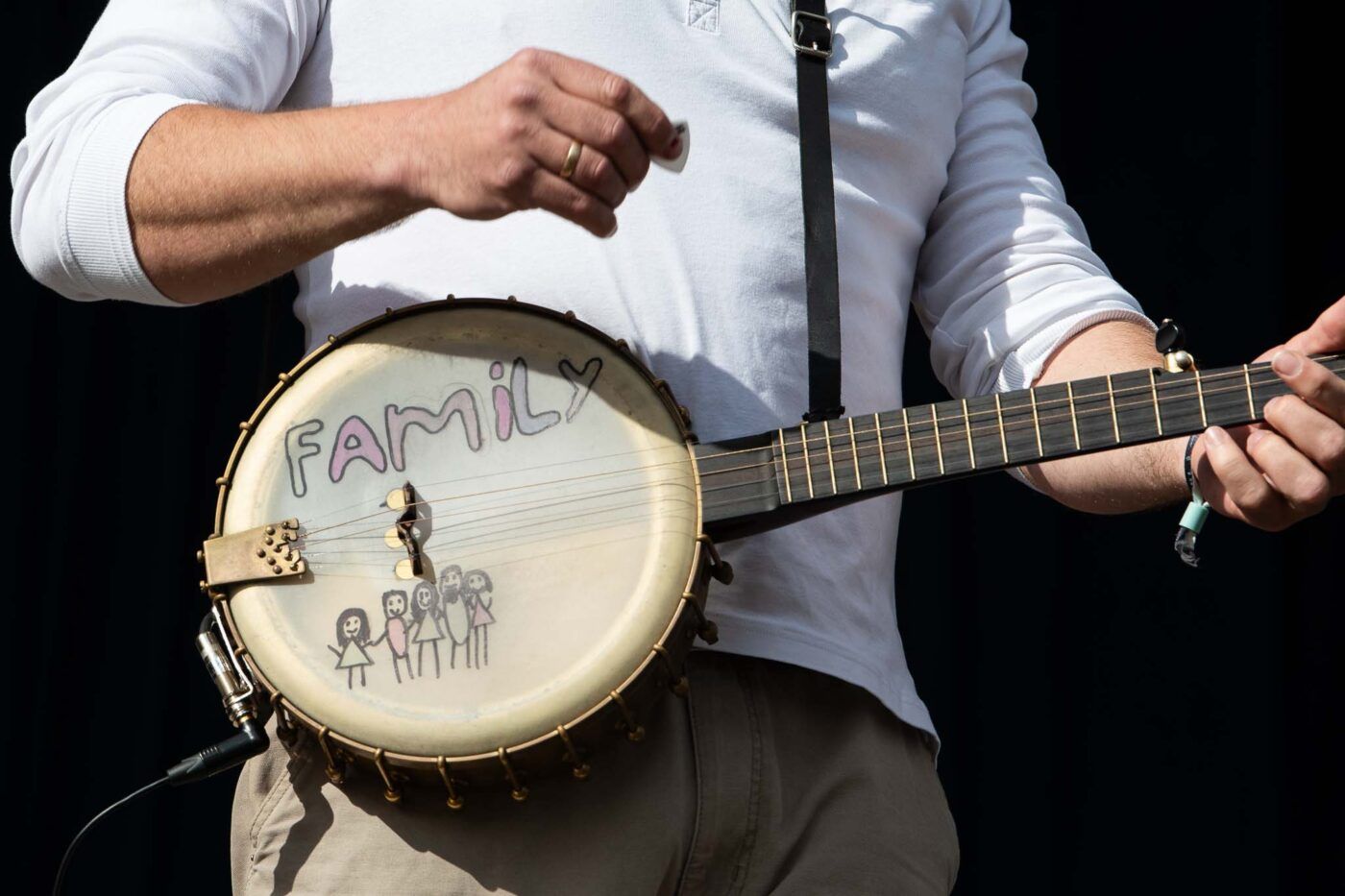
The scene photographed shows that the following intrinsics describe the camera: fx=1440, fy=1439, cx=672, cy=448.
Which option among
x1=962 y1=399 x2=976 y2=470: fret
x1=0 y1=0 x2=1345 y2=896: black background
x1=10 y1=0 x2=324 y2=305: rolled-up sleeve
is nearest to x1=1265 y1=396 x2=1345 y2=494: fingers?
x1=962 y1=399 x2=976 y2=470: fret

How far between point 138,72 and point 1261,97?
205cm

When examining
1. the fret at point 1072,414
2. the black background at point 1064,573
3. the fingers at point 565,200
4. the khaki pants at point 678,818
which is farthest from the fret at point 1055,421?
the black background at point 1064,573

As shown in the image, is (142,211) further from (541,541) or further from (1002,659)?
(1002,659)

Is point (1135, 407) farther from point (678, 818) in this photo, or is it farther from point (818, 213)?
point (678, 818)

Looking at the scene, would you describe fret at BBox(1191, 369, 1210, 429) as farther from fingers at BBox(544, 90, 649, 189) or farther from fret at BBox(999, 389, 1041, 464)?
fingers at BBox(544, 90, 649, 189)

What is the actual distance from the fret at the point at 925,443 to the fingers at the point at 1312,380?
28 cm

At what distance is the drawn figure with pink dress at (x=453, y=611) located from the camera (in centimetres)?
119

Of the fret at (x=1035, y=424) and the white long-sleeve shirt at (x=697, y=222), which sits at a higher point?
the white long-sleeve shirt at (x=697, y=222)

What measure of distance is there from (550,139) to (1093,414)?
0.50 m

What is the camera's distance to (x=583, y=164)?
105 cm

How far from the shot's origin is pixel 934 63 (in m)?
1.54

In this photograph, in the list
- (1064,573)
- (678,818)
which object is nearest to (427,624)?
(678,818)

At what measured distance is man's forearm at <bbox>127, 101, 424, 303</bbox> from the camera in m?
1.15

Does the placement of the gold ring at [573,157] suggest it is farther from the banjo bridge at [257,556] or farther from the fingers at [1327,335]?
the fingers at [1327,335]
